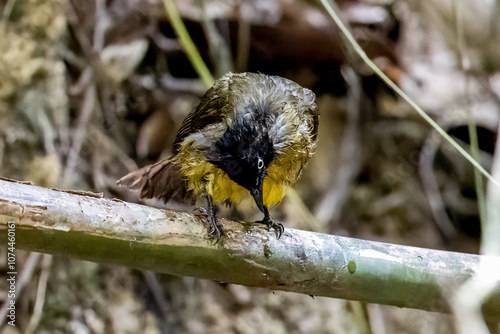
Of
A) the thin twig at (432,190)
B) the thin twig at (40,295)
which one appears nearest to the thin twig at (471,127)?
the thin twig at (432,190)

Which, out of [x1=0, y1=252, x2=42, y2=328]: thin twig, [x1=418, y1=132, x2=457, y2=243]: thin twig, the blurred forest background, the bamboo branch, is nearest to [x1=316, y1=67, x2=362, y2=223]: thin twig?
the blurred forest background

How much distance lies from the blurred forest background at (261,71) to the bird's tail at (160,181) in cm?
56

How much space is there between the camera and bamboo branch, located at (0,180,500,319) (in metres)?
1.16

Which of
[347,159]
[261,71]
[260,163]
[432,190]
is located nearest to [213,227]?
[260,163]

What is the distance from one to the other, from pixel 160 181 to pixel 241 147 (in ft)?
1.78

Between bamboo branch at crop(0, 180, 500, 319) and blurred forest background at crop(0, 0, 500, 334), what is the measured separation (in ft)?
3.47

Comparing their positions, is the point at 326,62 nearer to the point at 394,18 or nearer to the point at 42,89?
the point at 394,18

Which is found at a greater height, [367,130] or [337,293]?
[367,130]

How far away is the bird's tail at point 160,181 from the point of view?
2078mm

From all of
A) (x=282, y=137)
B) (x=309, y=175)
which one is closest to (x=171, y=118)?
(x=309, y=175)

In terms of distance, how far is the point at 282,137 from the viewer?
1887 millimetres

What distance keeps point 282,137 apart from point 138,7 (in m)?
1.56

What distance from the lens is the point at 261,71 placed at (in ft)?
9.46

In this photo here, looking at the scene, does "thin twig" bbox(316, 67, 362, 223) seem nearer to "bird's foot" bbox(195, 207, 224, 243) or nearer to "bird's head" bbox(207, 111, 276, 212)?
"bird's head" bbox(207, 111, 276, 212)
